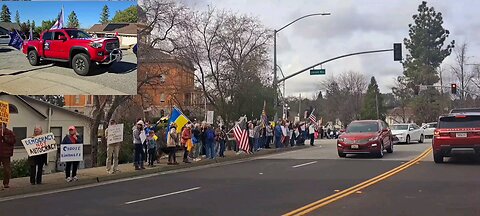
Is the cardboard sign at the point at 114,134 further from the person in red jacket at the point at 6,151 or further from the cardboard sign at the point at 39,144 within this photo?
the person in red jacket at the point at 6,151

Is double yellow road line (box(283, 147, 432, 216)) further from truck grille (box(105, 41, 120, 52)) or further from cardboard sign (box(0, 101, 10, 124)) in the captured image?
truck grille (box(105, 41, 120, 52))

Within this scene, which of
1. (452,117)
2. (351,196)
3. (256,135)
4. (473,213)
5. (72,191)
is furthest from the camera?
(256,135)

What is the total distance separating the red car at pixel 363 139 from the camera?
21609 mm

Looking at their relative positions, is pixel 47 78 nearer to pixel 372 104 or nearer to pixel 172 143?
pixel 172 143

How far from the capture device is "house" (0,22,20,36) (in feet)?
71.6

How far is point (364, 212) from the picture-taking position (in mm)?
9250

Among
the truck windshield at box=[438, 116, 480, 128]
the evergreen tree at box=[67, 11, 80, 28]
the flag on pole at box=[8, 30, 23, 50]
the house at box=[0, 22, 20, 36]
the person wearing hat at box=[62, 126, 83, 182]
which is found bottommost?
the person wearing hat at box=[62, 126, 83, 182]

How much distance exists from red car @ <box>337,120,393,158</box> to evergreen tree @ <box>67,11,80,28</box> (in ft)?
40.7

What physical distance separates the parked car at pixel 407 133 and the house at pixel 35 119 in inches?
799

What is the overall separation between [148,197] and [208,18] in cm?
2311

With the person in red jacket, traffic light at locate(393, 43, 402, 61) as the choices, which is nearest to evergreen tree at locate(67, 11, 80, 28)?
the person in red jacket

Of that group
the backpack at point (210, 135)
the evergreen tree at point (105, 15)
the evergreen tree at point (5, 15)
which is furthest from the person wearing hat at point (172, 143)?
the evergreen tree at point (5, 15)

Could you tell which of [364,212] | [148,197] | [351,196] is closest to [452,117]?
[351,196]

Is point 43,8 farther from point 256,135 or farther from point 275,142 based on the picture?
point 275,142
